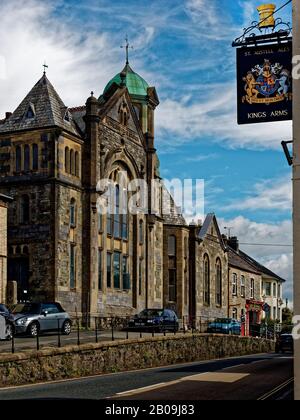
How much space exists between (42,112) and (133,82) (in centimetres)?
1558

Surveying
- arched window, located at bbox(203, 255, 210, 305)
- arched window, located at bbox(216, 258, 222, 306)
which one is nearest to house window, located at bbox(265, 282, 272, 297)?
arched window, located at bbox(216, 258, 222, 306)

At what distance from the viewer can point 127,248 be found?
52281mm

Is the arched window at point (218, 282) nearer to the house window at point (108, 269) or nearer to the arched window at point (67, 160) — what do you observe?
the house window at point (108, 269)

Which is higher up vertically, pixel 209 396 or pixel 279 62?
pixel 279 62

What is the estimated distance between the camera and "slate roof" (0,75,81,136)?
148ft

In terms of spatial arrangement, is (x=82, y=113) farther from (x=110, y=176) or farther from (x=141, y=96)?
(x=141, y=96)

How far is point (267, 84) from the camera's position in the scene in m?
12.8

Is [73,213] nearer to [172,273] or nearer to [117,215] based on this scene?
[117,215]

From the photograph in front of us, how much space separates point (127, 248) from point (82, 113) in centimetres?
939

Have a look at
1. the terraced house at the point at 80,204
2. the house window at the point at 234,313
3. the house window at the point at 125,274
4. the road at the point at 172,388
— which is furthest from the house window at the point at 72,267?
the house window at the point at 234,313

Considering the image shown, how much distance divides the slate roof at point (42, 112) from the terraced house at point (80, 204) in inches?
2.8

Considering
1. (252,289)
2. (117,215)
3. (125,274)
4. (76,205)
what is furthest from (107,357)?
(252,289)

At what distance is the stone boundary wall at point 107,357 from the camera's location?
932 inches
